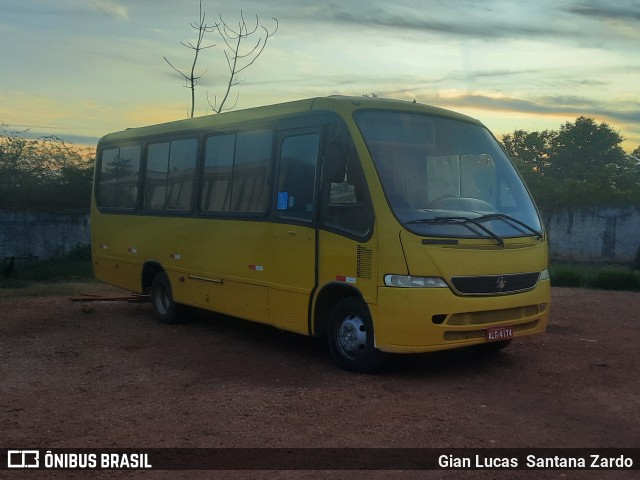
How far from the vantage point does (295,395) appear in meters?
6.77

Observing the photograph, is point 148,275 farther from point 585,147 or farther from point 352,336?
point 585,147

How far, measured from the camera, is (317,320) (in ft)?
26.0

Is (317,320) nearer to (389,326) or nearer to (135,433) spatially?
(389,326)

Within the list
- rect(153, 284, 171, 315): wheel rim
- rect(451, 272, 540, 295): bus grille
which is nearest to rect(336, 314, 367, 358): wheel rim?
rect(451, 272, 540, 295): bus grille

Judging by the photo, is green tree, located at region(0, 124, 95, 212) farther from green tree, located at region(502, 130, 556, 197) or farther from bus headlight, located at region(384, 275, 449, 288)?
green tree, located at region(502, 130, 556, 197)

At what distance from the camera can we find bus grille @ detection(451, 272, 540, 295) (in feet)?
23.1

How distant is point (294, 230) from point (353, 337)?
1.45 m

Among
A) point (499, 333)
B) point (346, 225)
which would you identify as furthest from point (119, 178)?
point (499, 333)

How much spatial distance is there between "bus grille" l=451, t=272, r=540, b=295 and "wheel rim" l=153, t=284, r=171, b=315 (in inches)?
218

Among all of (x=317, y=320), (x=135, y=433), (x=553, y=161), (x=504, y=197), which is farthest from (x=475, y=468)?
(x=553, y=161)

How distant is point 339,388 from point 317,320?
1126mm

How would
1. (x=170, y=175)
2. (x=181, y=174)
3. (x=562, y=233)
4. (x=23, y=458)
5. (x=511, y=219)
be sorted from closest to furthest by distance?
(x=23, y=458)
(x=511, y=219)
(x=181, y=174)
(x=170, y=175)
(x=562, y=233)

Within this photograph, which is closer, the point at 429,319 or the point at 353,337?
the point at 429,319

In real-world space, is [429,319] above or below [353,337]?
above
